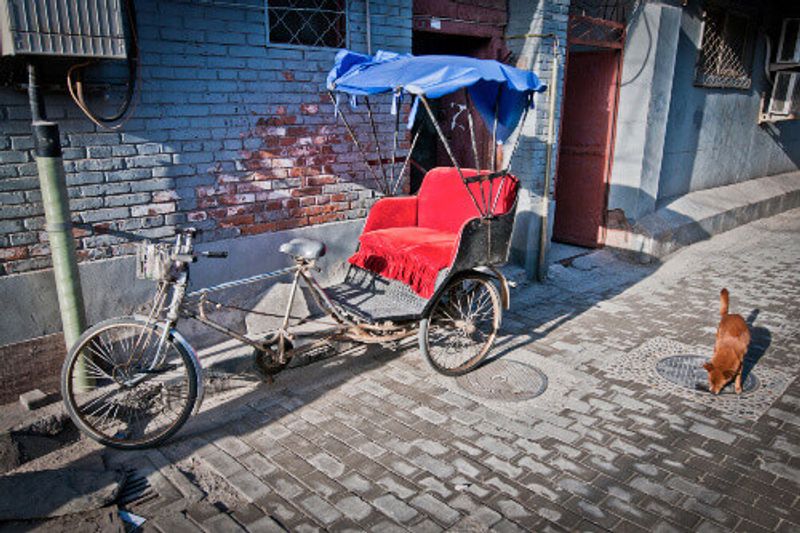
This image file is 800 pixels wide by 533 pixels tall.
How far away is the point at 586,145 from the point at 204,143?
6.38 meters

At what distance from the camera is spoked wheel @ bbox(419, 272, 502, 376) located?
5.29 m

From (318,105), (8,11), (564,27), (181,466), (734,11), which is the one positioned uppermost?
(734,11)

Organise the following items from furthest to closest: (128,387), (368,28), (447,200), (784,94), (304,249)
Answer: (784,94) → (368,28) → (447,200) → (304,249) → (128,387)

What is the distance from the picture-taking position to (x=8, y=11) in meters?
3.76

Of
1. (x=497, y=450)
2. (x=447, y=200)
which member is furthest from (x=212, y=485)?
(x=447, y=200)

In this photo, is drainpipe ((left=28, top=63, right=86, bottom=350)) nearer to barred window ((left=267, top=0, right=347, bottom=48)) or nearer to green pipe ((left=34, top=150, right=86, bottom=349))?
green pipe ((left=34, top=150, right=86, bottom=349))

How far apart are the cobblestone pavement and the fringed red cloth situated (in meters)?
0.85

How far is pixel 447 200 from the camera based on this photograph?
6020mm

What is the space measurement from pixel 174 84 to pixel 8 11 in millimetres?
1482

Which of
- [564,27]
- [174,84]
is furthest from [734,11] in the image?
[174,84]

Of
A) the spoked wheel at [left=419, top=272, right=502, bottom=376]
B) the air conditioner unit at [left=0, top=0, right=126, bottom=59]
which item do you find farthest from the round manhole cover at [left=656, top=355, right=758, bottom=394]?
the air conditioner unit at [left=0, top=0, right=126, bottom=59]

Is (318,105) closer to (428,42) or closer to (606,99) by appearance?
(428,42)

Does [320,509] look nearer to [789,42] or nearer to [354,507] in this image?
[354,507]

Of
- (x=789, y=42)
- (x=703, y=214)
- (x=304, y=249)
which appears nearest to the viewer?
(x=304, y=249)
